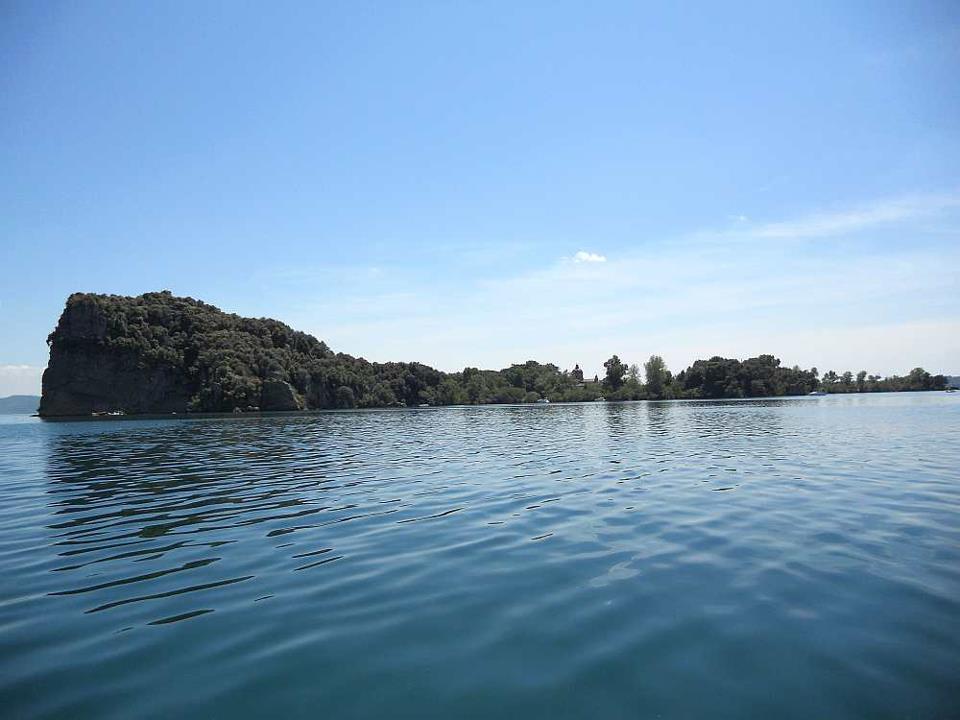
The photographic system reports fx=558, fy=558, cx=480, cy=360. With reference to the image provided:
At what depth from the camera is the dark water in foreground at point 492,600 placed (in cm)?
639

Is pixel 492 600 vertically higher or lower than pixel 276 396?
lower

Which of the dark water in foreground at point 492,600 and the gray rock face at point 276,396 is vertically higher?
the gray rock face at point 276,396

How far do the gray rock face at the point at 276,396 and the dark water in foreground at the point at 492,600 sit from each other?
175m

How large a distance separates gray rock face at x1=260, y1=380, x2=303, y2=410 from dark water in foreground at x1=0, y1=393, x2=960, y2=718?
175 m

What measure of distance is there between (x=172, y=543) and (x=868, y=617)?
14.7 m

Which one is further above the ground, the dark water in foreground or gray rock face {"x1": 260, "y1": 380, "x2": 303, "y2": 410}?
gray rock face {"x1": 260, "y1": 380, "x2": 303, "y2": 410}

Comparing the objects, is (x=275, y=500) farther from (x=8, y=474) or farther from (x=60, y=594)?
(x=8, y=474)

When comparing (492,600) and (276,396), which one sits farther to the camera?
(276,396)

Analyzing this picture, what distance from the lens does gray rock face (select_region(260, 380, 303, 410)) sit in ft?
622

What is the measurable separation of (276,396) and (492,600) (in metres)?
193

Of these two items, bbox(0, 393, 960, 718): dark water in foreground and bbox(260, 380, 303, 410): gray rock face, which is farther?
bbox(260, 380, 303, 410): gray rock face

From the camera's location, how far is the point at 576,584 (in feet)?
33.2

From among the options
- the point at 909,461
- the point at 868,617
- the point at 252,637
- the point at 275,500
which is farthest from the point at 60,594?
the point at 909,461

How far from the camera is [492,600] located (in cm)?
942
